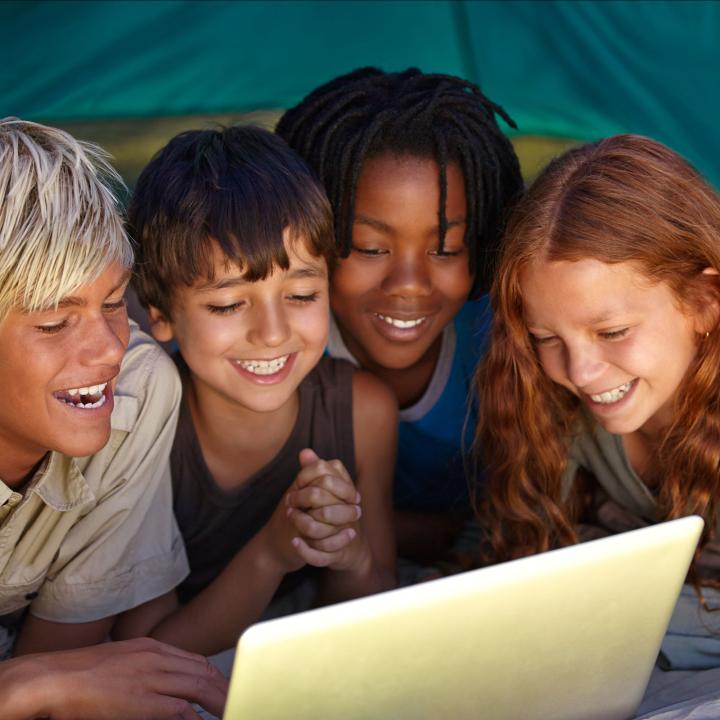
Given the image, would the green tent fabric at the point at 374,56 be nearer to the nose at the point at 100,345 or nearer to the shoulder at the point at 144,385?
the shoulder at the point at 144,385

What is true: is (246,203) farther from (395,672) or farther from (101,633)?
(395,672)

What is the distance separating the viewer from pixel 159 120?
2.02 meters

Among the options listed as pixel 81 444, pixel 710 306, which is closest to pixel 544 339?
pixel 710 306

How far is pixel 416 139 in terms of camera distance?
1522 mm

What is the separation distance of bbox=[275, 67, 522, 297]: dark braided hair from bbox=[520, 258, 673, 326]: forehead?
0.22 m

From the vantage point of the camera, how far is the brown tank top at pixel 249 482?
1569mm

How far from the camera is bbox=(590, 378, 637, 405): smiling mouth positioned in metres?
1.35

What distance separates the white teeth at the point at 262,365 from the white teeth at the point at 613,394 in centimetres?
43

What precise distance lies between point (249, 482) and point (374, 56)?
0.90m

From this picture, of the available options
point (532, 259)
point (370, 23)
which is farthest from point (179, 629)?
point (370, 23)

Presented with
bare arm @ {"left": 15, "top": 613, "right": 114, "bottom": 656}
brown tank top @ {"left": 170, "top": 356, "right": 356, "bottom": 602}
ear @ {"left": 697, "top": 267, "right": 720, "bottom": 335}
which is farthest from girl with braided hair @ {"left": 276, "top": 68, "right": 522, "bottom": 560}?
bare arm @ {"left": 15, "top": 613, "right": 114, "bottom": 656}

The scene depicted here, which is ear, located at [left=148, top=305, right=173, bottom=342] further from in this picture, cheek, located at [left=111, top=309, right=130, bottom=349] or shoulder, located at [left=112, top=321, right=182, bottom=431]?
cheek, located at [left=111, top=309, right=130, bottom=349]

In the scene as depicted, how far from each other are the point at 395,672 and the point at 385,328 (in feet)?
2.78

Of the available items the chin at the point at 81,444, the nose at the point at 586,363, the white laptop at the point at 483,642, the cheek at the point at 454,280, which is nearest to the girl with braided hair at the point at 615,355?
the nose at the point at 586,363
